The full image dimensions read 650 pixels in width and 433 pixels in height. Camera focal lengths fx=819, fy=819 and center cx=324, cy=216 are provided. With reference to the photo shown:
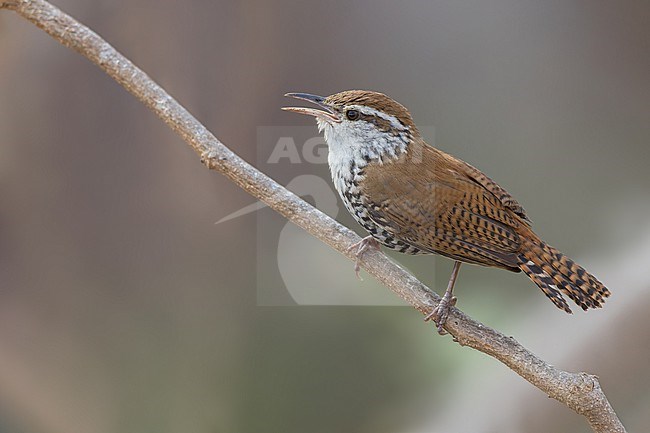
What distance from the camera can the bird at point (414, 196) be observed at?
1.29m

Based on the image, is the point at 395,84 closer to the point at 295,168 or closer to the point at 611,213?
the point at 295,168

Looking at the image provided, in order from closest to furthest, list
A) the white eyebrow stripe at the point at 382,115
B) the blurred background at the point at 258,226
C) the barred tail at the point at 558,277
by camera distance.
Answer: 1. the barred tail at the point at 558,277
2. the white eyebrow stripe at the point at 382,115
3. the blurred background at the point at 258,226

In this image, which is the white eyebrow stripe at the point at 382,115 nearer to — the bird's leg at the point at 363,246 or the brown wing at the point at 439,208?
the brown wing at the point at 439,208

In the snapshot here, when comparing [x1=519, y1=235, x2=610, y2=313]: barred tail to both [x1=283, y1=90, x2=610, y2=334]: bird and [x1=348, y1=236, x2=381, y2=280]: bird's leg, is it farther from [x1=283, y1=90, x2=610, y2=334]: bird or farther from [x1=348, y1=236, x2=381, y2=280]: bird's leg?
[x1=348, y1=236, x2=381, y2=280]: bird's leg

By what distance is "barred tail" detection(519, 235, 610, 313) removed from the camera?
123 centimetres

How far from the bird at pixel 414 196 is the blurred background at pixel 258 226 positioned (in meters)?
0.80

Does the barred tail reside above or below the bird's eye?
below

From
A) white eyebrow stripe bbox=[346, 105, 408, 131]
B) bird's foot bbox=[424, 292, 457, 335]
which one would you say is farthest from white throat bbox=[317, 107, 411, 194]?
bird's foot bbox=[424, 292, 457, 335]

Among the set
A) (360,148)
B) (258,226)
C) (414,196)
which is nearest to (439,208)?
(414,196)

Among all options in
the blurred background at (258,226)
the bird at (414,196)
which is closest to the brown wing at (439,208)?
the bird at (414,196)

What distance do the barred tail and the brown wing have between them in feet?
0.08

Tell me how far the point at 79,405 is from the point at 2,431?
22cm

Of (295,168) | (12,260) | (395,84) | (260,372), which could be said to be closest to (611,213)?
(395,84)

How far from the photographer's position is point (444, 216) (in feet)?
4.43
